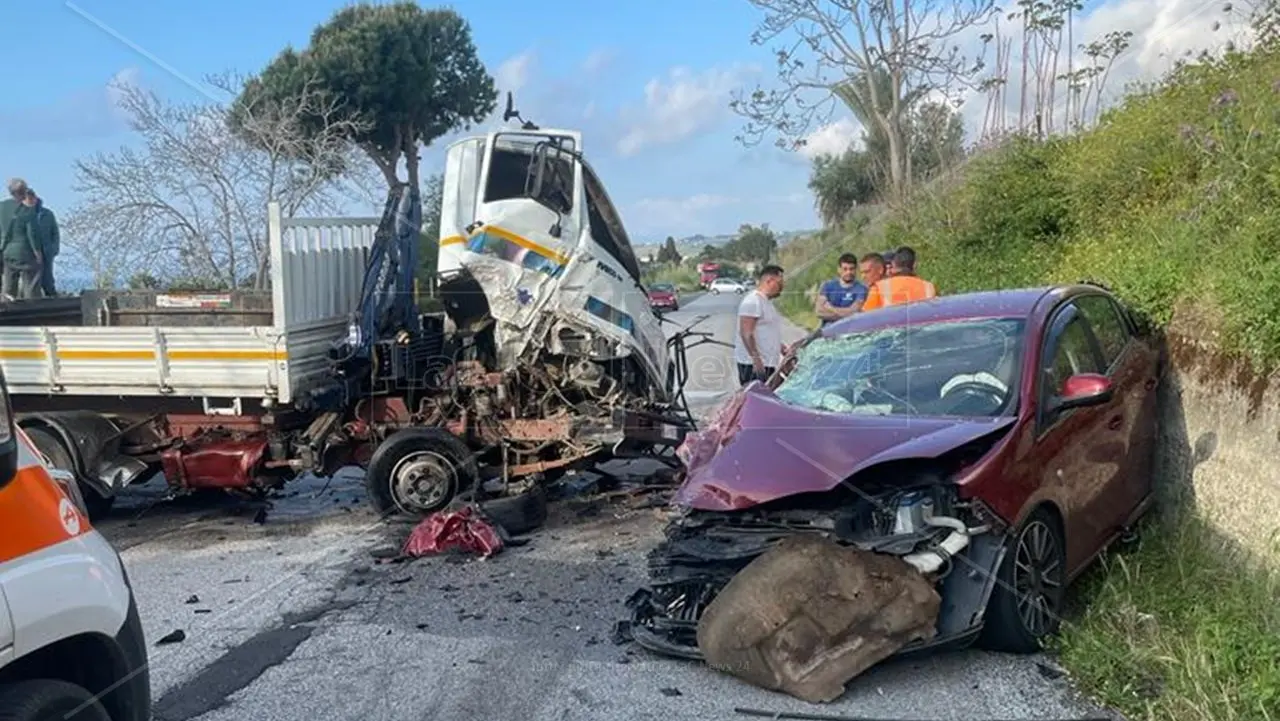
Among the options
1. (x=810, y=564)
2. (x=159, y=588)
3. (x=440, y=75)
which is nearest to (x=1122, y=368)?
(x=810, y=564)

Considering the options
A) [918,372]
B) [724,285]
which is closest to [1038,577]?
[918,372]

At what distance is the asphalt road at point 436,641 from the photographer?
469 cm

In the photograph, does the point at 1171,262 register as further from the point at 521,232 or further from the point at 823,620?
the point at 521,232

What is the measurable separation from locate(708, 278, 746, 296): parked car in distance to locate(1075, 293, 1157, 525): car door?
2391 centimetres

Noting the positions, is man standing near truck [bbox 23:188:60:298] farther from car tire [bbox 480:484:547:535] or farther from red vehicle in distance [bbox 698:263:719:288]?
red vehicle in distance [bbox 698:263:719:288]

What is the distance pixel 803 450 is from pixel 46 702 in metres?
3.28

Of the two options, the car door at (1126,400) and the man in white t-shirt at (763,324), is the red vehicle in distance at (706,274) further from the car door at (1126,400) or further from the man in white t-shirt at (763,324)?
the car door at (1126,400)

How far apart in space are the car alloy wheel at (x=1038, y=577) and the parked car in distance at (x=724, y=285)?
25.5 meters

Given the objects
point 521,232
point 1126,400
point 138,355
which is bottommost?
point 1126,400

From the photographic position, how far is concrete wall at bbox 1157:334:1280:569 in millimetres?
5609

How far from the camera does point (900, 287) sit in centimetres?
896

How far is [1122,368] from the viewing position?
6.39m

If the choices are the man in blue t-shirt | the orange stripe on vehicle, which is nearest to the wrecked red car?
the orange stripe on vehicle

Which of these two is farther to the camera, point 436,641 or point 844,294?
point 844,294
